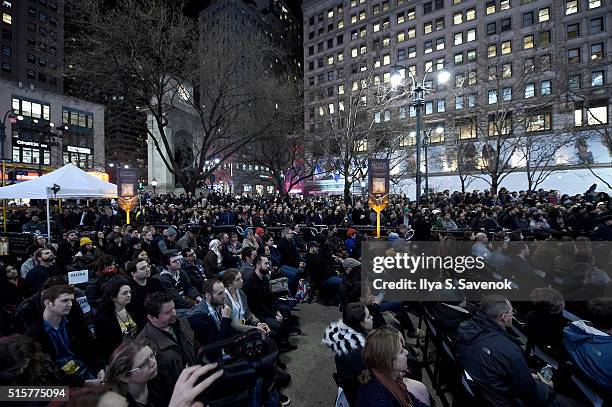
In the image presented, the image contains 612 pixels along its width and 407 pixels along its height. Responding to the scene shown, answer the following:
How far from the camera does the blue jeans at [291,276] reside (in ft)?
28.1

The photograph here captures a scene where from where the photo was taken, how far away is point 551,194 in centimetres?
2197

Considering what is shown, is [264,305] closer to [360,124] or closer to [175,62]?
[360,124]

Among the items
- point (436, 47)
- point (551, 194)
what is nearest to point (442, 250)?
point (551, 194)

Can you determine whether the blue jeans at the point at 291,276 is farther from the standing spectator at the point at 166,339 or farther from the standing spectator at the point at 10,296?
the standing spectator at the point at 10,296

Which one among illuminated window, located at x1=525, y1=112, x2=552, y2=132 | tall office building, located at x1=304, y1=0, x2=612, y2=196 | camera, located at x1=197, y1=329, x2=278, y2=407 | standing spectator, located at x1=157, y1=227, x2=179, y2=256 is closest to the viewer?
camera, located at x1=197, y1=329, x2=278, y2=407

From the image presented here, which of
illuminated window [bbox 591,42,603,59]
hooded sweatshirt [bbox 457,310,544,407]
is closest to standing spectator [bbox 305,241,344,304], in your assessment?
hooded sweatshirt [bbox 457,310,544,407]

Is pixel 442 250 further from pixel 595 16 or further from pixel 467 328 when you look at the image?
pixel 595 16

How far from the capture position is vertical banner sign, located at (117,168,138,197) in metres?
15.2

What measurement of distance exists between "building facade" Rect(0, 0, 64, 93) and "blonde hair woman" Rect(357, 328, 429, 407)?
72.4 meters

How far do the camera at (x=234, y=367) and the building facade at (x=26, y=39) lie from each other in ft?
236

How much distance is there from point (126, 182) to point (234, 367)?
15905 millimetres

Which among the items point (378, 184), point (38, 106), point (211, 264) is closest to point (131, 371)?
point (211, 264)

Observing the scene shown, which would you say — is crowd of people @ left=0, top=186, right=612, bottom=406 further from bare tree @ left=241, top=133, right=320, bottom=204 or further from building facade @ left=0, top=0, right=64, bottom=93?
building facade @ left=0, top=0, right=64, bottom=93

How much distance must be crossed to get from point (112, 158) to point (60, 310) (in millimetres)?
68219
